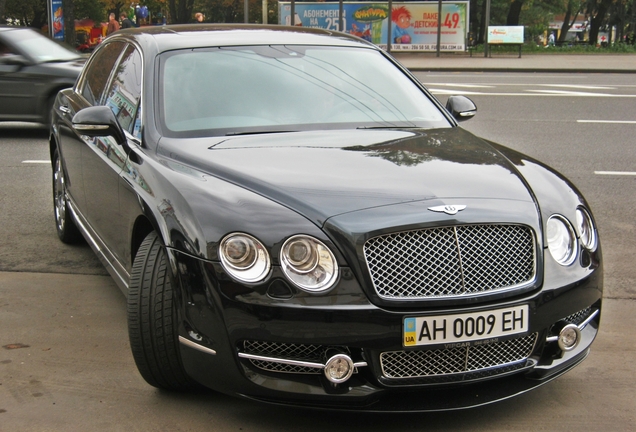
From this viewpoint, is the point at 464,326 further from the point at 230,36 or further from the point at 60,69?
the point at 60,69

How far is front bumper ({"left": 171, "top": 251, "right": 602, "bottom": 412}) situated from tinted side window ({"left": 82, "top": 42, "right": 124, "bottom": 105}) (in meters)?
2.46

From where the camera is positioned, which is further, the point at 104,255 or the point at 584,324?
the point at 104,255

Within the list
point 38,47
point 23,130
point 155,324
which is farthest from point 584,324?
point 23,130

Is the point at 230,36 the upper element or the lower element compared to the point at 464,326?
upper

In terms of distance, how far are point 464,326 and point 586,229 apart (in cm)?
85

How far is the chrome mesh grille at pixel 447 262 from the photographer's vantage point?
309cm

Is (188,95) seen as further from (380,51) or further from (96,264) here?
(96,264)

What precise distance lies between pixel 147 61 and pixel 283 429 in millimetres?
2202

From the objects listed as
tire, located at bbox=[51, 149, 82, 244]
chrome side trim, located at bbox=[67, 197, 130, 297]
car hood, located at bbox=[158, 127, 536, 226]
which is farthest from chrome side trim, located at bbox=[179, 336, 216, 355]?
tire, located at bbox=[51, 149, 82, 244]

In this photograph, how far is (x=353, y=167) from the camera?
3668mm

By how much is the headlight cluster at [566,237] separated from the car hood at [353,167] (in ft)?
0.47

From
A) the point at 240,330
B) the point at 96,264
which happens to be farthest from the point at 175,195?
the point at 96,264

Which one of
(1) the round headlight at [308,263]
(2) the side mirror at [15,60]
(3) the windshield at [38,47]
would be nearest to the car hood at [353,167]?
(1) the round headlight at [308,263]

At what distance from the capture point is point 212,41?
4836mm
